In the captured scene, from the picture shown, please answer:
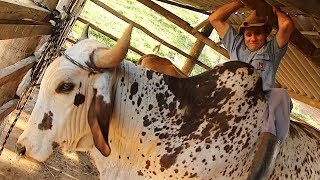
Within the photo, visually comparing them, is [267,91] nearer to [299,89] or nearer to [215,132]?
[215,132]

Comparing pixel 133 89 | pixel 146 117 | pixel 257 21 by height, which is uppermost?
pixel 257 21

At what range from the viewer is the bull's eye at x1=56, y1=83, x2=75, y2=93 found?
8.34 feet

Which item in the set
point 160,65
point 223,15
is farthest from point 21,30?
point 160,65

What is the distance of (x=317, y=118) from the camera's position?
1978 cm

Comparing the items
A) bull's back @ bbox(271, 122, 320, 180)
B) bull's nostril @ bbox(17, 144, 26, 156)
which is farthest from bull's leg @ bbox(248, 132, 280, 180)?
bull's nostril @ bbox(17, 144, 26, 156)

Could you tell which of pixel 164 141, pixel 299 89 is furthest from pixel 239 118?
pixel 299 89

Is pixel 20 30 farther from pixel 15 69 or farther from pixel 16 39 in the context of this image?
pixel 16 39

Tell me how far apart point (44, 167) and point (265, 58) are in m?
3.49

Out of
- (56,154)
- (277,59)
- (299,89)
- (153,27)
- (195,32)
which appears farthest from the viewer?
(153,27)

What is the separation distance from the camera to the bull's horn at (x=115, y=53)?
225 cm

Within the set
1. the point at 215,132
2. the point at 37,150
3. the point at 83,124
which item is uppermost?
the point at 215,132

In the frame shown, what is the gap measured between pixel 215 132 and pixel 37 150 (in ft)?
3.49

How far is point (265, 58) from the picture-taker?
3047mm

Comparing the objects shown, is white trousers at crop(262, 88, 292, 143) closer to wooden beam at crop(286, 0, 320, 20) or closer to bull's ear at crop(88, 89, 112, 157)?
wooden beam at crop(286, 0, 320, 20)
